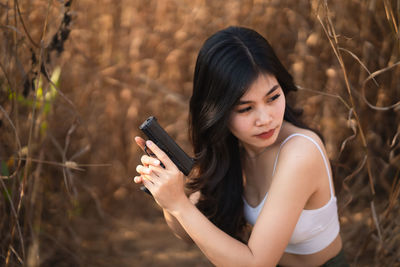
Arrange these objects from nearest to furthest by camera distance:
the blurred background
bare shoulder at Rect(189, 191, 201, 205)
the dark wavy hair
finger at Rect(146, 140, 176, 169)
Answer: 1. finger at Rect(146, 140, 176, 169)
2. the dark wavy hair
3. bare shoulder at Rect(189, 191, 201, 205)
4. the blurred background

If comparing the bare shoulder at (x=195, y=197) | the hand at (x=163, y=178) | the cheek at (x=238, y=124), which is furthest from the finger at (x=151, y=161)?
the bare shoulder at (x=195, y=197)

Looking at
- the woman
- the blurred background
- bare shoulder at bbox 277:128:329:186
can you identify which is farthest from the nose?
the blurred background

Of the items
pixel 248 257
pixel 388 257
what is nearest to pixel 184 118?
pixel 388 257

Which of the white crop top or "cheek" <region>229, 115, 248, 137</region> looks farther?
the white crop top

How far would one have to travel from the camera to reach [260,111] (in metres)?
1.10

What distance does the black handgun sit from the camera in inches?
40.0

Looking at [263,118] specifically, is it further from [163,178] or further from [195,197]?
[195,197]

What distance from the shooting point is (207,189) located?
1401 mm

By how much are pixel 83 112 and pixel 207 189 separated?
121 cm

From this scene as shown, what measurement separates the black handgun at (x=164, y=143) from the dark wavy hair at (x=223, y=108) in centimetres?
15

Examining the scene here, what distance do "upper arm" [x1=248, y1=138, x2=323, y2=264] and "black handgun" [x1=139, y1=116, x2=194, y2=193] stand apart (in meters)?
0.22

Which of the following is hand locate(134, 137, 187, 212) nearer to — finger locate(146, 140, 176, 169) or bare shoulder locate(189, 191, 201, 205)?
finger locate(146, 140, 176, 169)

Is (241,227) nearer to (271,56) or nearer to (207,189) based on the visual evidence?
(207,189)

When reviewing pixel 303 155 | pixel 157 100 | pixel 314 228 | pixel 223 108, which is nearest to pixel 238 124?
pixel 223 108
